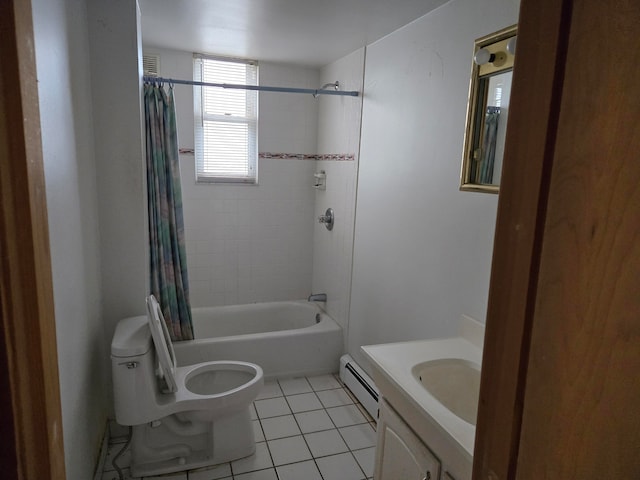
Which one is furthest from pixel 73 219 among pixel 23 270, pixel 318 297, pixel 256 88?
pixel 318 297

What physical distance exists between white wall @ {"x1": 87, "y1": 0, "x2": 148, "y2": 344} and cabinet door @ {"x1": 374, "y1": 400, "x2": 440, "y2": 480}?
4.99ft

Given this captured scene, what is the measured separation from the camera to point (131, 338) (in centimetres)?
201

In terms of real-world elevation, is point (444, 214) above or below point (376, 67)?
below

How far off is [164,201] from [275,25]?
1.29 meters

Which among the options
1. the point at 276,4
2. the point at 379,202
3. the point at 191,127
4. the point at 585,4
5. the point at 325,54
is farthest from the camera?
the point at 191,127

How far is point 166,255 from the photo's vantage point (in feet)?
8.72

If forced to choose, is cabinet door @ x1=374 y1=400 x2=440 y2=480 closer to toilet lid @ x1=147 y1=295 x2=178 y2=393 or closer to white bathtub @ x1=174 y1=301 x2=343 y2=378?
toilet lid @ x1=147 y1=295 x2=178 y2=393

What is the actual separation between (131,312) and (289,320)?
1.65 meters

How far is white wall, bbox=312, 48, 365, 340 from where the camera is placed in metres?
2.98

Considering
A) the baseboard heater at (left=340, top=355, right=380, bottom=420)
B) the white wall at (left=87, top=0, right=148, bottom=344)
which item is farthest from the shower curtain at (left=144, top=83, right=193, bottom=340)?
the baseboard heater at (left=340, top=355, right=380, bottom=420)

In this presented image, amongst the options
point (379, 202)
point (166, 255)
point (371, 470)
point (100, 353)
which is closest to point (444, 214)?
point (379, 202)

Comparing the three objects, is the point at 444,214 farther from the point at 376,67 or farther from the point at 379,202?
the point at 376,67

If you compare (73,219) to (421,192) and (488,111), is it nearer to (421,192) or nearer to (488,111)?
(421,192)

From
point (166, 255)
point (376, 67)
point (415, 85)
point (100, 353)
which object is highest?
point (376, 67)
